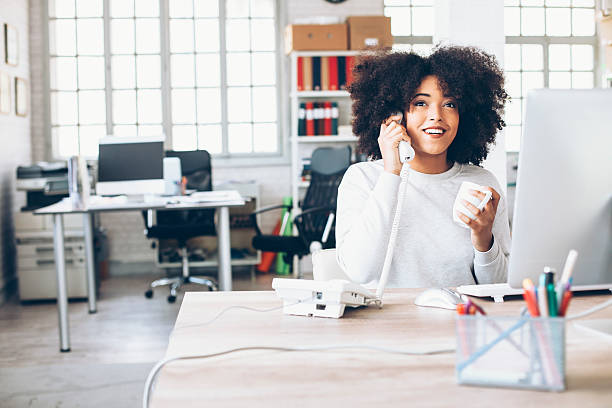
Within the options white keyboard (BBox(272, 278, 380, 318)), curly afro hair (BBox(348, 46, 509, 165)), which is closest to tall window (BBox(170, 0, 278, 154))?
curly afro hair (BBox(348, 46, 509, 165))

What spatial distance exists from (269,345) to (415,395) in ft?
1.01

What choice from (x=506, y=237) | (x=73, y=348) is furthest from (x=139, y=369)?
(x=506, y=237)

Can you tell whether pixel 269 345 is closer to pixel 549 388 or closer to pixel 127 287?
pixel 549 388

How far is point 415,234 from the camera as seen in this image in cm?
182

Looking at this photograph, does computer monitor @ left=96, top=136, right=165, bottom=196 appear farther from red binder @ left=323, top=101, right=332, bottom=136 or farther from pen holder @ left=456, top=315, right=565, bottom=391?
pen holder @ left=456, top=315, right=565, bottom=391

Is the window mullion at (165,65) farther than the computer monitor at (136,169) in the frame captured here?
Yes

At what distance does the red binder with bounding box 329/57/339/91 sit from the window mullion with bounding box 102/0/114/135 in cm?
216

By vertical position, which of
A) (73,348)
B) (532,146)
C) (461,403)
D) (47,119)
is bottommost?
(73,348)

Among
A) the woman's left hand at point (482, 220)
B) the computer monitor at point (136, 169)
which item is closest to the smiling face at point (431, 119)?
the woman's left hand at point (482, 220)

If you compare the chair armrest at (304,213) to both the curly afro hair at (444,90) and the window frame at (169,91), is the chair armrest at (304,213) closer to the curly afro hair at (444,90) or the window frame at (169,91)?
the window frame at (169,91)

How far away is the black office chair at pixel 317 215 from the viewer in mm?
4496

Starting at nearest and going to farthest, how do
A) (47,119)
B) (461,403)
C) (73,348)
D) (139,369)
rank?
(461,403) → (139,369) → (73,348) → (47,119)

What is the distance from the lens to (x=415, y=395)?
82 cm

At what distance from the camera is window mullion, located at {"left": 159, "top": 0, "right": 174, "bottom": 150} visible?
623 centimetres
